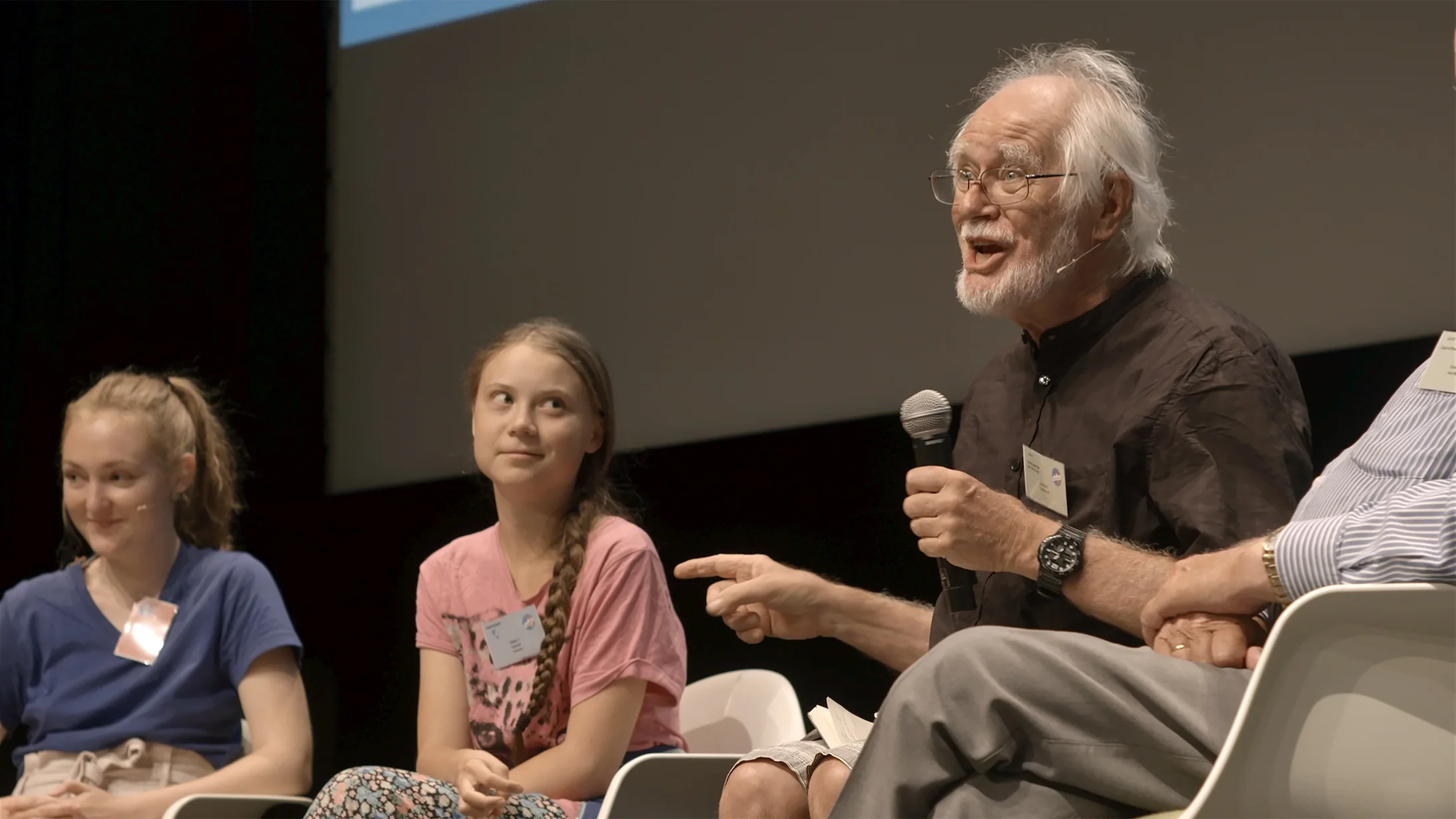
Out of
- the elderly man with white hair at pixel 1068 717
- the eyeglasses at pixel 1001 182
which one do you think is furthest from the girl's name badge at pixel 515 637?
the elderly man with white hair at pixel 1068 717

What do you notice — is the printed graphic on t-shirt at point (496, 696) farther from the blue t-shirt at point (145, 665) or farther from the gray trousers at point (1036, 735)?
the gray trousers at point (1036, 735)

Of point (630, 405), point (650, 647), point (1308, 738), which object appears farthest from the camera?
point (630, 405)

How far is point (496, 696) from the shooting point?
246 cm

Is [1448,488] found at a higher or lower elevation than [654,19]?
lower

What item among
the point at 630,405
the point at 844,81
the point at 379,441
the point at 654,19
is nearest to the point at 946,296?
the point at 844,81

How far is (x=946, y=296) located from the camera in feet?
10.6

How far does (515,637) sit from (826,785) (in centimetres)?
97

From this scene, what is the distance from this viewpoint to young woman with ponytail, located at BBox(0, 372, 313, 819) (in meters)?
2.67

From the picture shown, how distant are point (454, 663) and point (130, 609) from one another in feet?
2.58

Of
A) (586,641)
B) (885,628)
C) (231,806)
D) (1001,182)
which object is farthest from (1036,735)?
(231,806)

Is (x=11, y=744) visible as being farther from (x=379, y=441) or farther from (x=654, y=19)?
(x=654, y=19)

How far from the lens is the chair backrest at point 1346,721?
1266 millimetres

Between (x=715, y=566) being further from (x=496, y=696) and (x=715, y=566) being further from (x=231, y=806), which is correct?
(x=231, y=806)

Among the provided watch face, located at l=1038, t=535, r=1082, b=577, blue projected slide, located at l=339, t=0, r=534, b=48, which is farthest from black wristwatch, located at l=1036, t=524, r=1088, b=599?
blue projected slide, located at l=339, t=0, r=534, b=48
